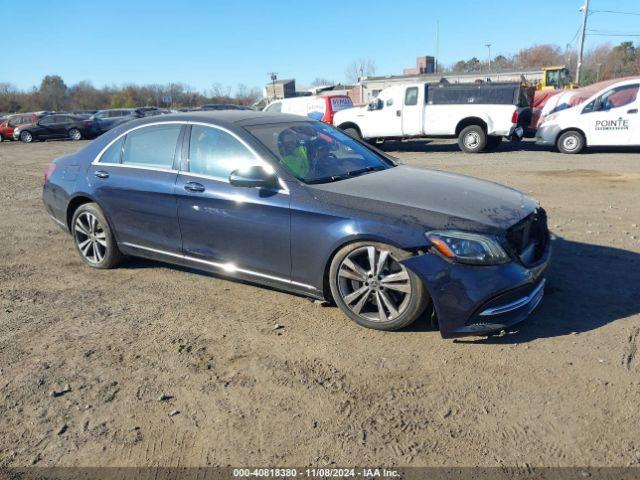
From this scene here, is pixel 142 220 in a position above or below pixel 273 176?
below

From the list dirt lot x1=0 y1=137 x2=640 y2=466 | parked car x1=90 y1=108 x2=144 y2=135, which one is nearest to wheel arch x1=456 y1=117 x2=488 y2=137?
dirt lot x1=0 y1=137 x2=640 y2=466

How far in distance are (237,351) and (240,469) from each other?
1133 mm

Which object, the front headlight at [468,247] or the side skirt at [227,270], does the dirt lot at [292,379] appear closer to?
the side skirt at [227,270]

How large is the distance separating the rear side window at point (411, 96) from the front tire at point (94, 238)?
12516 millimetres

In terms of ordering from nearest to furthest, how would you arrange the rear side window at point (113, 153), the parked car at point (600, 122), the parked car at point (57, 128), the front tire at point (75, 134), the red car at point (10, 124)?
the rear side window at point (113, 153) < the parked car at point (600, 122) < the parked car at point (57, 128) < the front tire at point (75, 134) < the red car at point (10, 124)

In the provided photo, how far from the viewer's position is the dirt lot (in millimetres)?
2518

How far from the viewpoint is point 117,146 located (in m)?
4.96

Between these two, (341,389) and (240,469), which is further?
(341,389)

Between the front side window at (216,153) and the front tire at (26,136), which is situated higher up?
the front side window at (216,153)

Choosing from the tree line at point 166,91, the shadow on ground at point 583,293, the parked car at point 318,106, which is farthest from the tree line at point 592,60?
the shadow on ground at point 583,293

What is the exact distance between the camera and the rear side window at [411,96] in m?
15.7

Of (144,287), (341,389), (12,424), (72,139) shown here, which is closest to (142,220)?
(144,287)

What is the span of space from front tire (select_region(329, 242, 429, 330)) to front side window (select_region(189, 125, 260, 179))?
1.16m

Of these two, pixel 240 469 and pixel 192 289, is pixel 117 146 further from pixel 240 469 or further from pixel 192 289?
pixel 240 469
